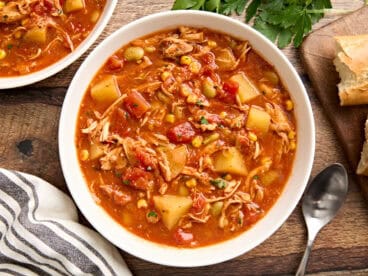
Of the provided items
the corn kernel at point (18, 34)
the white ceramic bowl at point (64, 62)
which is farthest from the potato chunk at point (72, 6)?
the corn kernel at point (18, 34)

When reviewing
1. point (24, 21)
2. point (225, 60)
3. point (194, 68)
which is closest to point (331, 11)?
point (225, 60)

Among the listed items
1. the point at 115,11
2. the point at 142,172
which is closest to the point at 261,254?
the point at 142,172

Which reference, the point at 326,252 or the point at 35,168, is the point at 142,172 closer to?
the point at 35,168

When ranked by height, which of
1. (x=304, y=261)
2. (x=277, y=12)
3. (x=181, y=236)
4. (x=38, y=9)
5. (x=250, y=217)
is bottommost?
(x=304, y=261)

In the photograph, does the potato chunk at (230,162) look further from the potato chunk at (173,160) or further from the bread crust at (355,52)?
the bread crust at (355,52)

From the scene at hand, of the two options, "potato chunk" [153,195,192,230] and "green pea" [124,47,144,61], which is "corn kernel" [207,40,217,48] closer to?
"green pea" [124,47,144,61]

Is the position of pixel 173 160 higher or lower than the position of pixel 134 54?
lower

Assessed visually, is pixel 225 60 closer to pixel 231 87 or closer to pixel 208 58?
pixel 208 58
